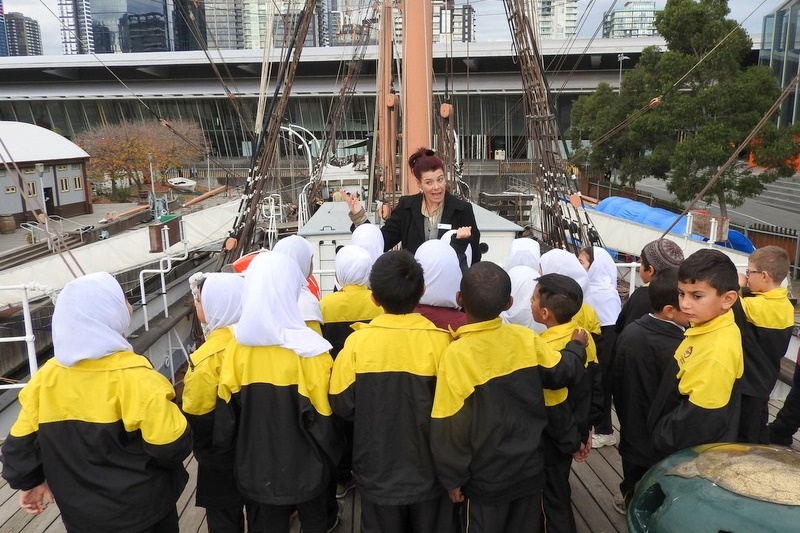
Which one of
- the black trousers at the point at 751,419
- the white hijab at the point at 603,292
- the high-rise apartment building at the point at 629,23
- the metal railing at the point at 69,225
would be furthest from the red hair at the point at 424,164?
the high-rise apartment building at the point at 629,23

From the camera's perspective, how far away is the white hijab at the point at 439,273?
3.21m

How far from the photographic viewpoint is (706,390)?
2523 mm

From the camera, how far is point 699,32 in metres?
17.8

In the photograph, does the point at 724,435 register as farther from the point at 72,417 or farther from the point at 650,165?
the point at 650,165

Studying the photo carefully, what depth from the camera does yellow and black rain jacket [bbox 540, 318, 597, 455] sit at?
286 cm

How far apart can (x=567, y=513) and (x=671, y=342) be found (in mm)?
1056

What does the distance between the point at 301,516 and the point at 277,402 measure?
2.23 ft

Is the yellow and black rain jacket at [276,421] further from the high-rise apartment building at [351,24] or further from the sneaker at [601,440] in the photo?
the high-rise apartment building at [351,24]

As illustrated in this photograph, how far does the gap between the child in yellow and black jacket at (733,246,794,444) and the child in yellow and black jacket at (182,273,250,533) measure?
2.68 m

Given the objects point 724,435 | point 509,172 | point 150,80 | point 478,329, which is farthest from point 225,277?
point 150,80

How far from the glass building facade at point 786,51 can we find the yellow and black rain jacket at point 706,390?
2402 cm

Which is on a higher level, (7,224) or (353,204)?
(353,204)

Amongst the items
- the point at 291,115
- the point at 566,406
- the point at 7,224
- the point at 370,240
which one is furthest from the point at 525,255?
the point at 291,115

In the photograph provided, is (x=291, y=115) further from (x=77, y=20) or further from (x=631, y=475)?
(x=631, y=475)
